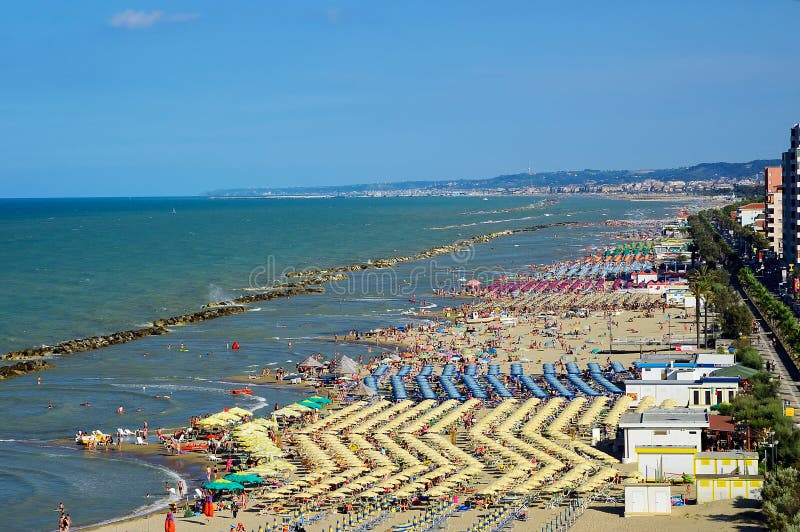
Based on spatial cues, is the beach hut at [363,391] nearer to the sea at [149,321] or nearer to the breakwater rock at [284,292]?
the sea at [149,321]

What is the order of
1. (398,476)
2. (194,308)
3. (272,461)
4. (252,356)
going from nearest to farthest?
1. (398,476)
2. (272,461)
3. (252,356)
4. (194,308)

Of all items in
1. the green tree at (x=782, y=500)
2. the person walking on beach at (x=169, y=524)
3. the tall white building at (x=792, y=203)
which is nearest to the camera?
the green tree at (x=782, y=500)

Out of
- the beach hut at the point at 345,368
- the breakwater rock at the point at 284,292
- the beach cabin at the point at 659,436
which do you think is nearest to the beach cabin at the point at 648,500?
the beach cabin at the point at 659,436

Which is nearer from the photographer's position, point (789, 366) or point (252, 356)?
point (789, 366)

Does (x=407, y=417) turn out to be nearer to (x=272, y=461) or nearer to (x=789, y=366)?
(x=272, y=461)

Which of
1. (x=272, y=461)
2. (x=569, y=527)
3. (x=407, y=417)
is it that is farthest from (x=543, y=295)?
(x=569, y=527)

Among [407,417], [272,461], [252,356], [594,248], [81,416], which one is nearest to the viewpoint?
[272,461]

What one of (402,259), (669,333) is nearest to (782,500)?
(669,333)
